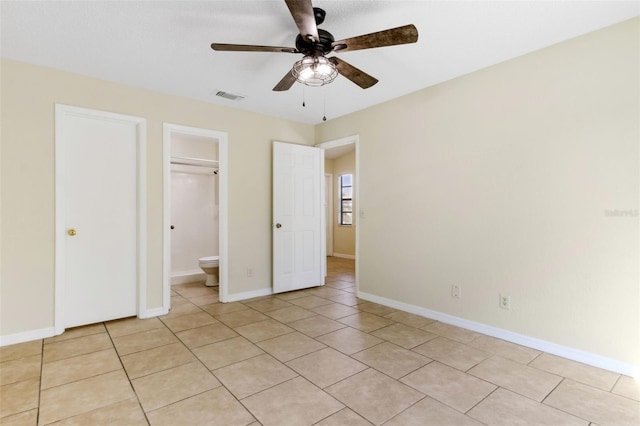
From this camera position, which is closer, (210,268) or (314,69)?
(314,69)

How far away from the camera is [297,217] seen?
4.72 m

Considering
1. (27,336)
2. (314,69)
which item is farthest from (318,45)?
(27,336)

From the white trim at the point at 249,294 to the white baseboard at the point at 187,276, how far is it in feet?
4.82

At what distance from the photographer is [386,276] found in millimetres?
3977

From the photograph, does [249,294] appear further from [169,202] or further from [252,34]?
[252,34]

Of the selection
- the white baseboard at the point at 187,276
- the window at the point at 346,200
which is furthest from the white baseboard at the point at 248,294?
the window at the point at 346,200

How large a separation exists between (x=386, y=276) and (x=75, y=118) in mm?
3782

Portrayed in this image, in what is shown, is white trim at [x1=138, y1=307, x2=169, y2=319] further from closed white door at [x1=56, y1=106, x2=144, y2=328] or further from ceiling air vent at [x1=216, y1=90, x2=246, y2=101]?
ceiling air vent at [x1=216, y1=90, x2=246, y2=101]

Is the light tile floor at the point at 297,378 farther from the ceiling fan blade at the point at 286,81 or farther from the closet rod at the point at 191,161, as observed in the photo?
the closet rod at the point at 191,161

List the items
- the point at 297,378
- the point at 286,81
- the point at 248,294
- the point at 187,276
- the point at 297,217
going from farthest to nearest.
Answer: the point at 187,276 → the point at 297,217 → the point at 248,294 → the point at 286,81 → the point at 297,378

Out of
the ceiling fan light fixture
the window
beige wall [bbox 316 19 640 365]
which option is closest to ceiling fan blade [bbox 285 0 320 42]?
the ceiling fan light fixture

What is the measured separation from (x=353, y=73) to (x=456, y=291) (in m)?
2.34

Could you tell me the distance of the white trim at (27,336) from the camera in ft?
9.22

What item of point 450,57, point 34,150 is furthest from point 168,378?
point 450,57
